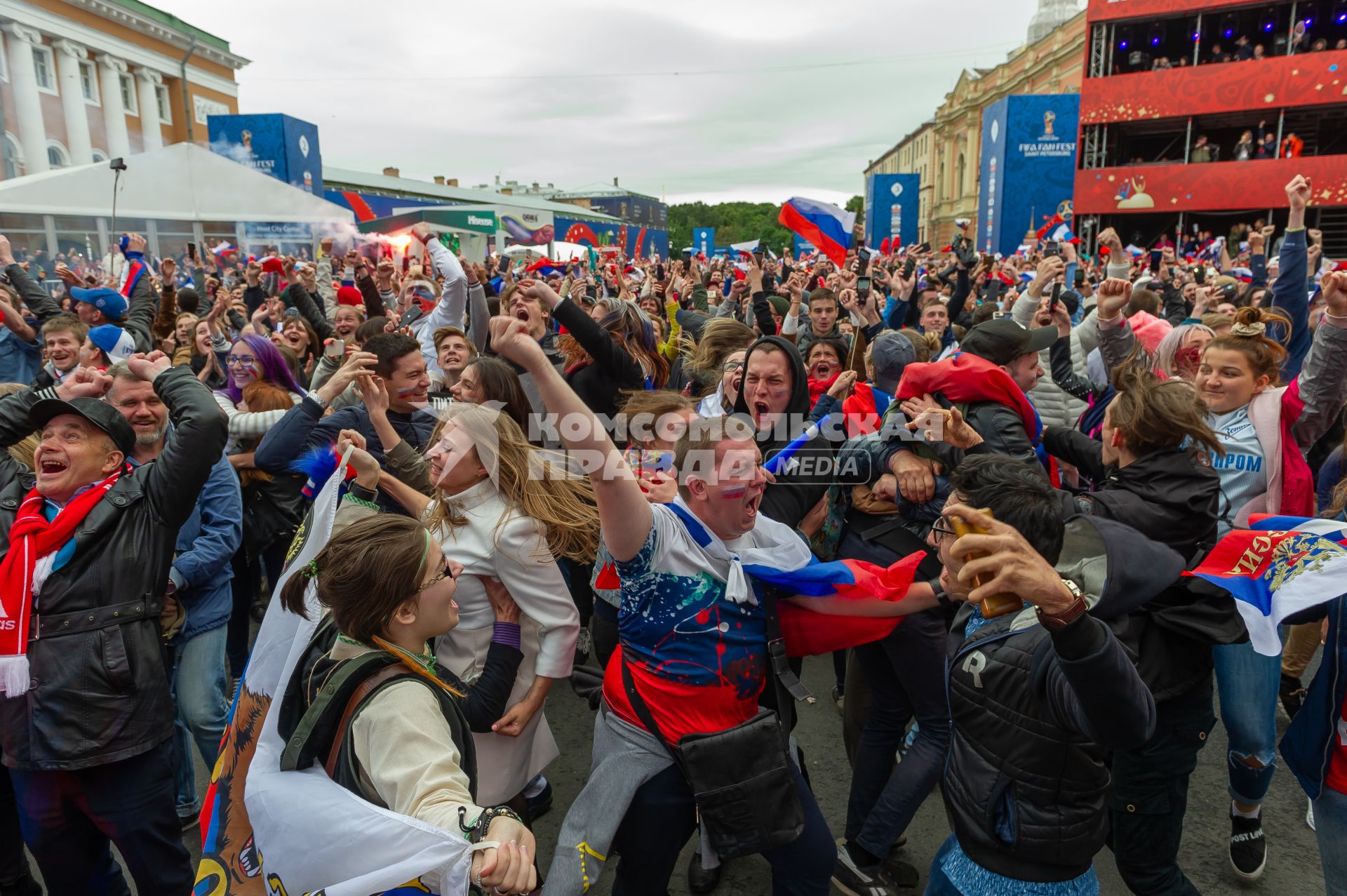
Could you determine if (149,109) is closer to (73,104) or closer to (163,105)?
(163,105)

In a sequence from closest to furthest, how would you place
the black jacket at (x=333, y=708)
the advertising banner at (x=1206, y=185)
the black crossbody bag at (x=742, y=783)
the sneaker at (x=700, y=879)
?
1. the black jacket at (x=333, y=708)
2. the black crossbody bag at (x=742, y=783)
3. the sneaker at (x=700, y=879)
4. the advertising banner at (x=1206, y=185)

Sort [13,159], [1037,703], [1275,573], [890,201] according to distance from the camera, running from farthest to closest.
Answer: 1. [13,159]
2. [890,201]
3. [1275,573]
4. [1037,703]

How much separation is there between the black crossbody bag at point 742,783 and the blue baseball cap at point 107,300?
5936mm

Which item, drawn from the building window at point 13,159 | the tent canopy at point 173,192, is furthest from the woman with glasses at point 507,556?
the building window at point 13,159

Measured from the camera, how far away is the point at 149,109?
47250 millimetres

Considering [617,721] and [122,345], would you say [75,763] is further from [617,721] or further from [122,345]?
[122,345]

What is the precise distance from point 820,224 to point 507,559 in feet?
32.2

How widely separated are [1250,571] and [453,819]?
2067mm

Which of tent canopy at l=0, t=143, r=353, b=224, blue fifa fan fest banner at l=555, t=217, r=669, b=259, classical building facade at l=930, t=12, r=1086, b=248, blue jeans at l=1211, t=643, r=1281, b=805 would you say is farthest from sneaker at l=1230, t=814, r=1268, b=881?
classical building facade at l=930, t=12, r=1086, b=248

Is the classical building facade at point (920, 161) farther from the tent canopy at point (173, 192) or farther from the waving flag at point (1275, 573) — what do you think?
the waving flag at point (1275, 573)

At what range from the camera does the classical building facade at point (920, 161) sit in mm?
65875

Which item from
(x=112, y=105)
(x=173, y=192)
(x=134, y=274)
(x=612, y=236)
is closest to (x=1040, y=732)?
(x=134, y=274)

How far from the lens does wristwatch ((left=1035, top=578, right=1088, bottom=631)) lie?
1.46 m

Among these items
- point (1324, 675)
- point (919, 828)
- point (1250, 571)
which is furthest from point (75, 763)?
point (1324, 675)
